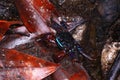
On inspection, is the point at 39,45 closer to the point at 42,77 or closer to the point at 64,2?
the point at 42,77

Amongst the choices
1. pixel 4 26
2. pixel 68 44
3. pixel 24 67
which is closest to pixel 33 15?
pixel 4 26

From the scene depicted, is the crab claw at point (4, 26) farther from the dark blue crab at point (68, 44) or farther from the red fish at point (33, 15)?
the dark blue crab at point (68, 44)

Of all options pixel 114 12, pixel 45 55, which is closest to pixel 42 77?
pixel 45 55

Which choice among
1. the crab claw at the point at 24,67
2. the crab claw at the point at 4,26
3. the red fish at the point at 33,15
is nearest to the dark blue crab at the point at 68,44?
the red fish at the point at 33,15

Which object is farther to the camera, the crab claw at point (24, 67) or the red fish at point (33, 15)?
the red fish at point (33, 15)

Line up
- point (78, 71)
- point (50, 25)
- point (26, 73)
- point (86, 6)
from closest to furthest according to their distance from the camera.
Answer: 1. point (26, 73)
2. point (78, 71)
3. point (50, 25)
4. point (86, 6)

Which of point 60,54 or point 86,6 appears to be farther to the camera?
point 86,6

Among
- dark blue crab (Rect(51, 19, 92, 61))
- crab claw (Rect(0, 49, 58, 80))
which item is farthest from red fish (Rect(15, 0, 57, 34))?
crab claw (Rect(0, 49, 58, 80))
